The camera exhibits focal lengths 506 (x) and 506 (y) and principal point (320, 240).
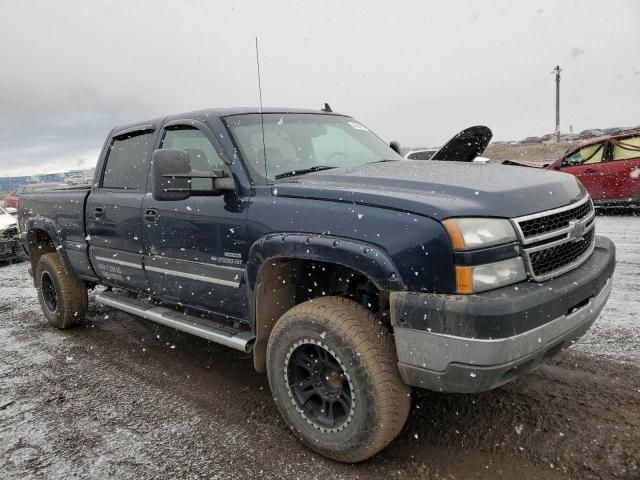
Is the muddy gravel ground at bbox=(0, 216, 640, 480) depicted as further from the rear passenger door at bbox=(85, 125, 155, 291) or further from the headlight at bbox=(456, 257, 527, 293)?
the headlight at bbox=(456, 257, 527, 293)

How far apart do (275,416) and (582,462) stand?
1.74 metres

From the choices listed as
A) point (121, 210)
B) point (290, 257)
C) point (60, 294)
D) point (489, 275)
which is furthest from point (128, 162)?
point (489, 275)

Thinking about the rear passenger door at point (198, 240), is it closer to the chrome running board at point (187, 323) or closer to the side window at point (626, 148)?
the chrome running board at point (187, 323)

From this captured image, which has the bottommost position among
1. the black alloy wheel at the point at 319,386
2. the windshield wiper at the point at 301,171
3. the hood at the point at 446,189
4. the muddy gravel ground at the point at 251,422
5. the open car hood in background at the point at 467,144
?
the muddy gravel ground at the point at 251,422

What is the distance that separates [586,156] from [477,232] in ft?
34.1

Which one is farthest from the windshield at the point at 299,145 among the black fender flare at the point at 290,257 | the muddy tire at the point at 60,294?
the muddy tire at the point at 60,294

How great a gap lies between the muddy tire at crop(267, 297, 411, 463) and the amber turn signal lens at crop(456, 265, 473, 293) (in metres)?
0.50

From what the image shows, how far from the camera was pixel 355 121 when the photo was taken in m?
4.48

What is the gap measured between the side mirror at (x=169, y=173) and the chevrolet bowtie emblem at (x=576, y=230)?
213cm

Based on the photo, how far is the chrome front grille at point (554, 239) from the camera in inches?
93.7

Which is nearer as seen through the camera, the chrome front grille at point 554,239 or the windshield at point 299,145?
the chrome front grille at point 554,239

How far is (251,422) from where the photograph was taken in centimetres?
317

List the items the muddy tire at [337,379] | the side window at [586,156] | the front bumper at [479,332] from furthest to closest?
the side window at [586,156], the muddy tire at [337,379], the front bumper at [479,332]

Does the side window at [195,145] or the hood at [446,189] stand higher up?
the side window at [195,145]
